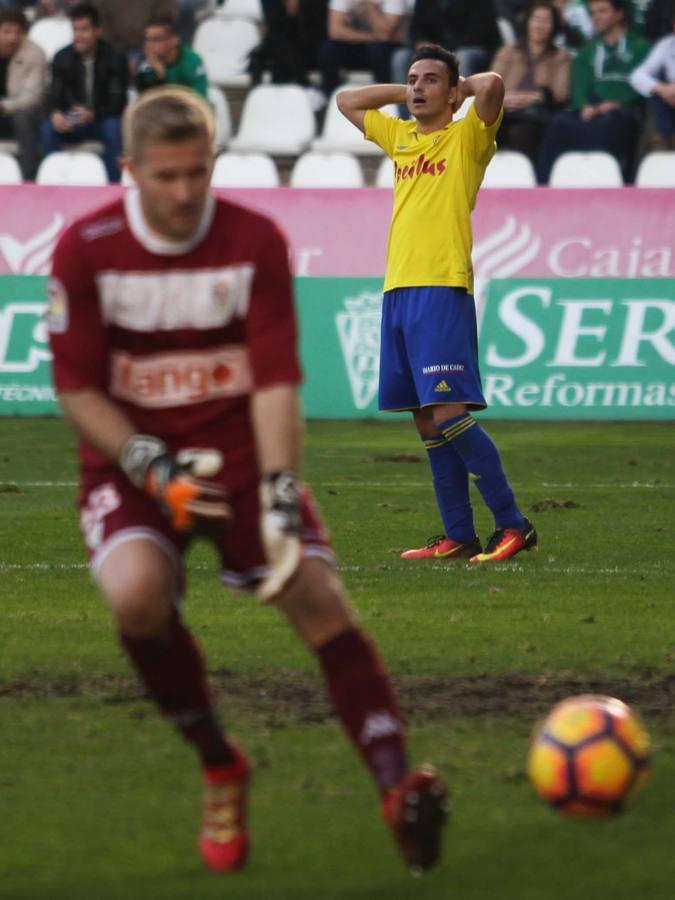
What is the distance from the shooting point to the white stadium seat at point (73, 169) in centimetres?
1802

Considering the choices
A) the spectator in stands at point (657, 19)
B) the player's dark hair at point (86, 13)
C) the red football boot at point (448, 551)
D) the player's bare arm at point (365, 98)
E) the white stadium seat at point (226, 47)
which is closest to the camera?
the red football boot at point (448, 551)

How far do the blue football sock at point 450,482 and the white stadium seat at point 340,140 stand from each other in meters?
10.5

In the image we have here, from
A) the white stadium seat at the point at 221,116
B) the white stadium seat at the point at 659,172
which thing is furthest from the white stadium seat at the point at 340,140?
the white stadium seat at the point at 659,172

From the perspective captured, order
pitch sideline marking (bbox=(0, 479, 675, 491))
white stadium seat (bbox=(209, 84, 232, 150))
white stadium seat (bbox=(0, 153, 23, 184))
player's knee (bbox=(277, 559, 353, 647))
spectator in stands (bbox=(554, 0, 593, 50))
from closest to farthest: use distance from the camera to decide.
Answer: player's knee (bbox=(277, 559, 353, 647)), pitch sideline marking (bbox=(0, 479, 675, 491)), white stadium seat (bbox=(0, 153, 23, 184)), spectator in stands (bbox=(554, 0, 593, 50)), white stadium seat (bbox=(209, 84, 232, 150))

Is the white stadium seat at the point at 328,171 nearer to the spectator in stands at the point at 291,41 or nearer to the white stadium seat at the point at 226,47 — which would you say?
the spectator in stands at the point at 291,41

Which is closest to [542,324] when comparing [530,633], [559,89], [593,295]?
[593,295]

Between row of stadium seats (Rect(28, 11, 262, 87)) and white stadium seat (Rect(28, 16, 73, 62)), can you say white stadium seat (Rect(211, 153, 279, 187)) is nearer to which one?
row of stadium seats (Rect(28, 11, 262, 87))

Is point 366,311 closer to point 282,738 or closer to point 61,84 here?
point 61,84

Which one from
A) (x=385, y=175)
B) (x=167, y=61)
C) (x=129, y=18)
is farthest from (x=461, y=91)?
(x=129, y=18)

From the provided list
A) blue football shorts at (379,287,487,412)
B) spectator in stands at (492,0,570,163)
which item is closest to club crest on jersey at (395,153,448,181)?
→ blue football shorts at (379,287,487,412)

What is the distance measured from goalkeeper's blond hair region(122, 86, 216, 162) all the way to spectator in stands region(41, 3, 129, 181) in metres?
14.1

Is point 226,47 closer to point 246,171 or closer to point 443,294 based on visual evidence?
point 246,171

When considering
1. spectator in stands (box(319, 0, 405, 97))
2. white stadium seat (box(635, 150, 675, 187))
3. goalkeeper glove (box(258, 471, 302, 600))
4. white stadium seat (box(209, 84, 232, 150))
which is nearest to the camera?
goalkeeper glove (box(258, 471, 302, 600))

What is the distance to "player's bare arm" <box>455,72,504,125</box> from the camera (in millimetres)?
8930
